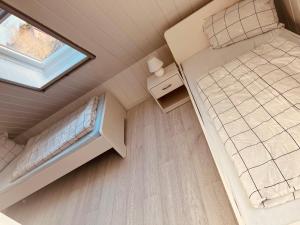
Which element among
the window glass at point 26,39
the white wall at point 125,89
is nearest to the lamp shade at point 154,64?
the white wall at point 125,89

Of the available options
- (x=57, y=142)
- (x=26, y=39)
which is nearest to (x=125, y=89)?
(x=57, y=142)

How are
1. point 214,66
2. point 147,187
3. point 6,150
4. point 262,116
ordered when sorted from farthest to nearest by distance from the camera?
point 6,150
point 214,66
point 147,187
point 262,116

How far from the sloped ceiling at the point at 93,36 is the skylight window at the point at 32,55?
0.10 m

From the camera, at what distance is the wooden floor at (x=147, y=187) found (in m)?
1.53

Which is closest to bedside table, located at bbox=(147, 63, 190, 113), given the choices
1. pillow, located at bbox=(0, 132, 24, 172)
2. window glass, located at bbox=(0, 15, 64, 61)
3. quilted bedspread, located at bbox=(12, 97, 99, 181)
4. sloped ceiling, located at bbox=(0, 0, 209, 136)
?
sloped ceiling, located at bbox=(0, 0, 209, 136)

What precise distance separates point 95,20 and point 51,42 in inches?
22.3

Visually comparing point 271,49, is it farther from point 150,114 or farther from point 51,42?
point 51,42

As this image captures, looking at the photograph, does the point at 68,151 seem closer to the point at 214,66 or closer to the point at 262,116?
the point at 214,66

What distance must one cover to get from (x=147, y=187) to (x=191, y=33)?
1589mm

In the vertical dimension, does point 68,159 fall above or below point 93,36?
below

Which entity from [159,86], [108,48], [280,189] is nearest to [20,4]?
[108,48]

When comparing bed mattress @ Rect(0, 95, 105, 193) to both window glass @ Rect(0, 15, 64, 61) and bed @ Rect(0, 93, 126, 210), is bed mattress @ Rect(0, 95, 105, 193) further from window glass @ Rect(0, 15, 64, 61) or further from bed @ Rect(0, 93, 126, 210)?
window glass @ Rect(0, 15, 64, 61)

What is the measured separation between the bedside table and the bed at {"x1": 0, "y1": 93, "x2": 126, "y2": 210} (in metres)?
0.60

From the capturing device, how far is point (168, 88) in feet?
8.05
